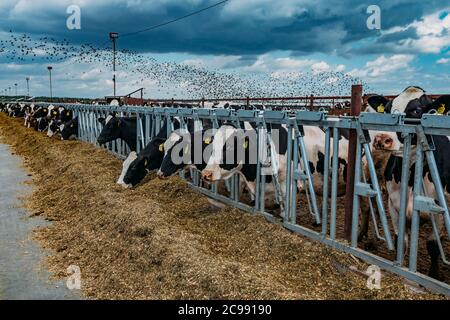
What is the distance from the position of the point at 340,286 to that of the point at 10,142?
21.5 metres

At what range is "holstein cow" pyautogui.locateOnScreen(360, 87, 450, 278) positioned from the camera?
4875 millimetres

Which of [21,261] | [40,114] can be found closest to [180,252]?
[21,261]

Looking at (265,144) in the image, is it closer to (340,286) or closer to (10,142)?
(340,286)

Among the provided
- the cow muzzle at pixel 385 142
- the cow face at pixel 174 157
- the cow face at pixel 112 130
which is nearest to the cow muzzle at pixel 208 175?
the cow face at pixel 174 157

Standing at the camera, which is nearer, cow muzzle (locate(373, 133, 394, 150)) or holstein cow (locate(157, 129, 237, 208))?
cow muzzle (locate(373, 133, 394, 150))

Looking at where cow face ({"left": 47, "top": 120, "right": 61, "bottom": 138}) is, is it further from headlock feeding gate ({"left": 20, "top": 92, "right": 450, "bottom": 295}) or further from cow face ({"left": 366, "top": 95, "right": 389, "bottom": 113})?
cow face ({"left": 366, "top": 95, "right": 389, "bottom": 113})

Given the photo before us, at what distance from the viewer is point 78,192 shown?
9.19 meters

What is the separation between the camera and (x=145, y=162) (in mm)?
9312

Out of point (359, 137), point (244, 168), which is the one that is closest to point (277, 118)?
point (244, 168)

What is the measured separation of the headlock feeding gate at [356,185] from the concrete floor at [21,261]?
9.23 feet

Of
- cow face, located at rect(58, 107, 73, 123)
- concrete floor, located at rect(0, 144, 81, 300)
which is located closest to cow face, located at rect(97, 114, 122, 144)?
concrete floor, located at rect(0, 144, 81, 300)

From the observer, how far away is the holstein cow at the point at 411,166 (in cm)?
488

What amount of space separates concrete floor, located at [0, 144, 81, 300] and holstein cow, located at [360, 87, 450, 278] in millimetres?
3450

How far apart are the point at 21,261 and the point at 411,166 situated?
4.56 metres
